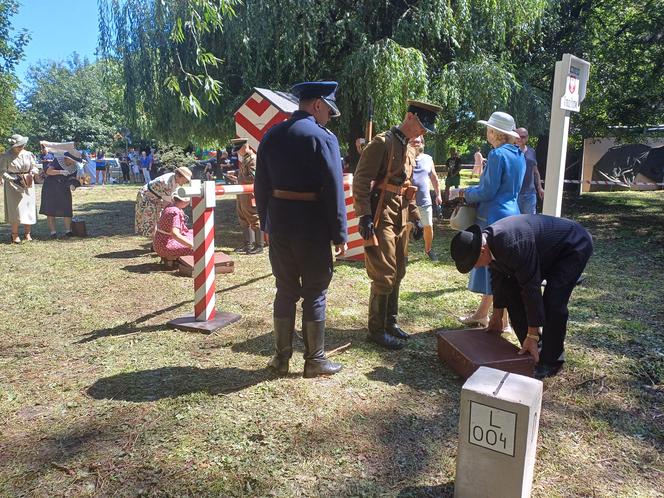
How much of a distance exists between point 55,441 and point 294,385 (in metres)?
1.58

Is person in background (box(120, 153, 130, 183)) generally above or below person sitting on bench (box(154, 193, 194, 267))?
above

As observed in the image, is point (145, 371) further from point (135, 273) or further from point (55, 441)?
point (135, 273)

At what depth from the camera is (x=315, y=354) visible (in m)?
3.91

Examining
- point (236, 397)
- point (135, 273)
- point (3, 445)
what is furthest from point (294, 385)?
point (135, 273)

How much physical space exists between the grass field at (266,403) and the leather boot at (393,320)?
242mm

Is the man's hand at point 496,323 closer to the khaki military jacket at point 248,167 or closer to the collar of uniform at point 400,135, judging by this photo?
the collar of uniform at point 400,135

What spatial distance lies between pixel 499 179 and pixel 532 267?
1.18 m

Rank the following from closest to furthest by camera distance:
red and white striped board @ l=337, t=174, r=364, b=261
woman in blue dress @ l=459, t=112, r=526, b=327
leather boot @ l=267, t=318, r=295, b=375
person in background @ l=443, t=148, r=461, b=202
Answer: leather boot @ l=267, t=318, r=295, b=375 → woman in blue dress @ l=459, t=112, r=526, b=327 → red and white striped board @ l=337, t=174, r=364, b=261 → person in background @ l=443, t=148, r=461, b=202

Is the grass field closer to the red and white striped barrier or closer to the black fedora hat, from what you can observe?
the red and white striped barrier

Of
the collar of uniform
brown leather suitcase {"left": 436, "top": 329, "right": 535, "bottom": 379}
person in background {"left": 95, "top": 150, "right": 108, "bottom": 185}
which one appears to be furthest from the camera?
person in background {"left": 95, "top": 150, "right": 108, "bottom": 185}

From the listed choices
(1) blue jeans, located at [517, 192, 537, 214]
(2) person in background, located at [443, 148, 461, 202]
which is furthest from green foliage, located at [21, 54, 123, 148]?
(1) blue jeans, located at [517, 192, 537, 214]

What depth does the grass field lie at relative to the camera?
280cm

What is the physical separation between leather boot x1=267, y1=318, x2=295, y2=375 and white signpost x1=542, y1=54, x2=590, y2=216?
9.31ft

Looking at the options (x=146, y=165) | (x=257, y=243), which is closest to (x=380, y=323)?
(x=257, y=243)
